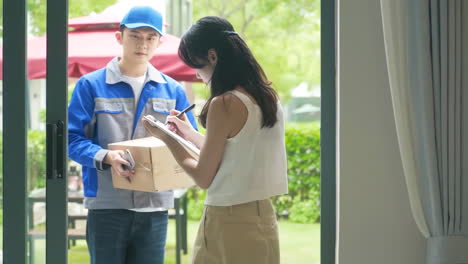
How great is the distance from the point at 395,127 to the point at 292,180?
4540 mm

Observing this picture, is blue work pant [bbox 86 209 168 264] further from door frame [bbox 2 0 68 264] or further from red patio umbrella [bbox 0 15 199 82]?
red patio umbrella [bbox 0 15 199 82]

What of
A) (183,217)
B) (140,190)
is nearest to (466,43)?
(140,190)

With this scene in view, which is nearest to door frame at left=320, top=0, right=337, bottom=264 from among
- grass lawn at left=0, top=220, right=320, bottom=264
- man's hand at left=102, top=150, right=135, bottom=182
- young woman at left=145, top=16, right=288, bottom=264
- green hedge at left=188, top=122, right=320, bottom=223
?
young woman at left=145, top=16, right=288, bottom=264

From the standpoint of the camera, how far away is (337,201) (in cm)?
263

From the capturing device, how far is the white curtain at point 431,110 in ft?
7.79

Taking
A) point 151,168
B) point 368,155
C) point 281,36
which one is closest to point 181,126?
point 151,168

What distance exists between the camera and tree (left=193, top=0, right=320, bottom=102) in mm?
7656

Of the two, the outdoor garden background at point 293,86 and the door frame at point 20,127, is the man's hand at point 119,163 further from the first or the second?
the outdoor garden background at point 293,86

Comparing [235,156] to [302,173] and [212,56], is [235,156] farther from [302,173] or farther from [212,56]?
[302,173]

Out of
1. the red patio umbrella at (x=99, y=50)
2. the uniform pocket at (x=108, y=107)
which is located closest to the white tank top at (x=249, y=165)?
the uniform pocket at (x=108, y=107)

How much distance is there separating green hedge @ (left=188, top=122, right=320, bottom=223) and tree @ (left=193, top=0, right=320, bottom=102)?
29.1 inches

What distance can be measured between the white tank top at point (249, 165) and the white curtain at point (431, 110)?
0.59 metres

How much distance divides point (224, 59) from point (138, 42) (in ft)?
2.33

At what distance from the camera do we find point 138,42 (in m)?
2.71
